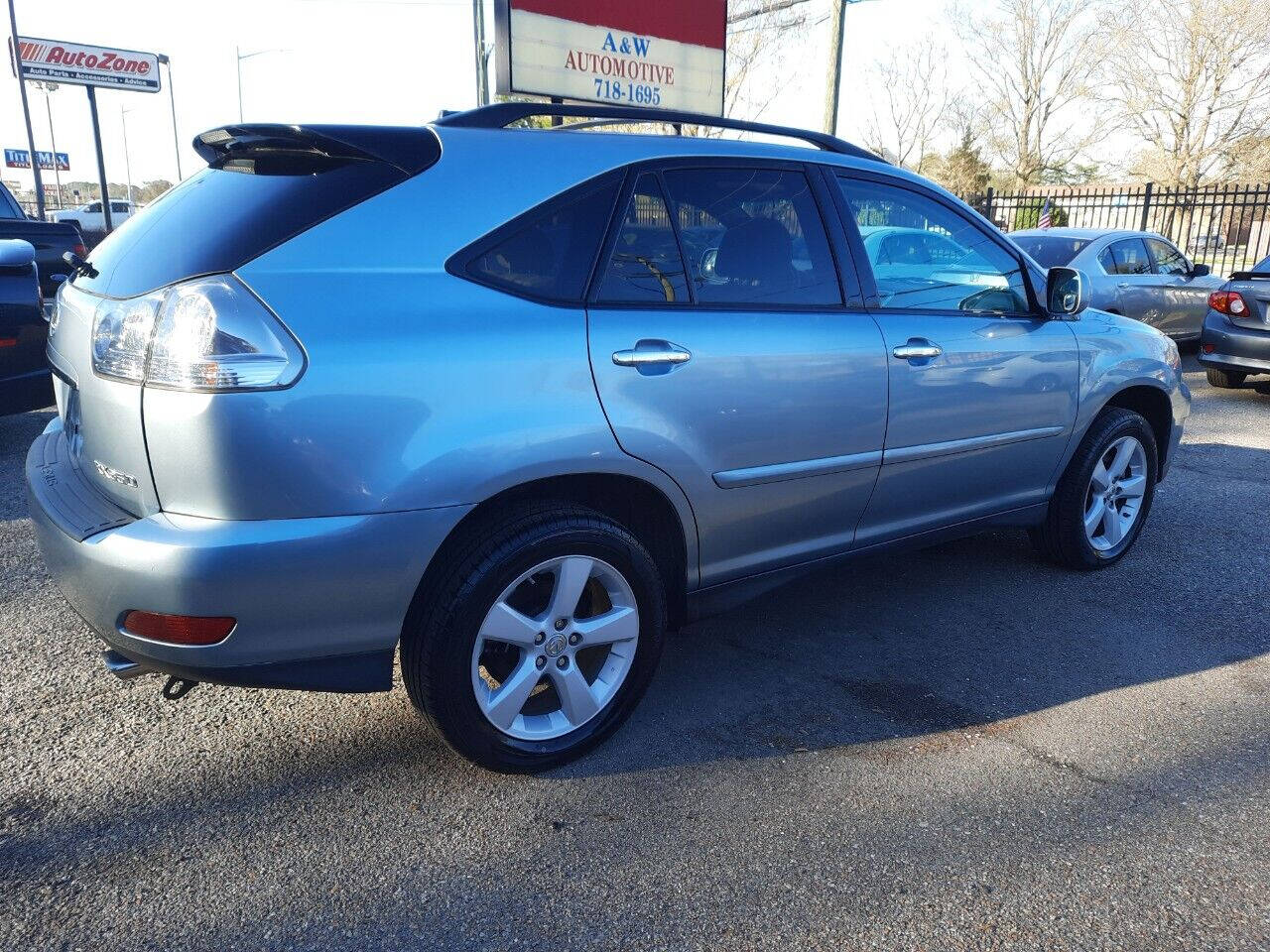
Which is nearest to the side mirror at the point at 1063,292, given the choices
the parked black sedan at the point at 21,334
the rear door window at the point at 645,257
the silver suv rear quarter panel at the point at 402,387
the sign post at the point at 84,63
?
→ the rear door window at the point at 645,257

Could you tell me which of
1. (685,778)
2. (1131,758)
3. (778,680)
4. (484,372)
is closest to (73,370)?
(484,372)

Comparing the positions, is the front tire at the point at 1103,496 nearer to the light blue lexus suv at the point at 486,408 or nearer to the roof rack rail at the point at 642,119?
the light blue lexus suv at the point at 486,408

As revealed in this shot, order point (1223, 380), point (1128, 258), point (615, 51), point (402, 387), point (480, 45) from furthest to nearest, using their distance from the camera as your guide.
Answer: point (480, 45) → point (615, 51) → point (1128, 258) → point (1223, 380) → point (402, 387)

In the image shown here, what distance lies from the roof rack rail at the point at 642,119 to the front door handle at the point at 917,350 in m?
0.75

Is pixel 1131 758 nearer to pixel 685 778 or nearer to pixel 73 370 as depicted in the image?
pixel 685 778

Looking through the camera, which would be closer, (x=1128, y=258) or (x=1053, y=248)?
(x=1053, y=248)

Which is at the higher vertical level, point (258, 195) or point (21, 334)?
point (258, 195)

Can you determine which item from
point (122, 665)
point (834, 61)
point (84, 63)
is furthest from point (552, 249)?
point (84, 63)

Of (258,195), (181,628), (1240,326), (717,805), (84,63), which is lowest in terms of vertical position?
(717,805)

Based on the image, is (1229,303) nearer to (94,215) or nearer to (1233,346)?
(1233,346)

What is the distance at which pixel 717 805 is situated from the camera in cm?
247

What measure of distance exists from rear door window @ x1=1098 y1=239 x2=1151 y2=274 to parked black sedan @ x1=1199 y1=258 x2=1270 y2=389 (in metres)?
1.05

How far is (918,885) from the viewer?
217cm

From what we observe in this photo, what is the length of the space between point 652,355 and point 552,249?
384 millimetres
